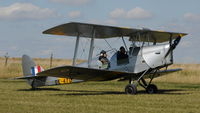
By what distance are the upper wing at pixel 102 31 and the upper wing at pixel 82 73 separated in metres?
1.29

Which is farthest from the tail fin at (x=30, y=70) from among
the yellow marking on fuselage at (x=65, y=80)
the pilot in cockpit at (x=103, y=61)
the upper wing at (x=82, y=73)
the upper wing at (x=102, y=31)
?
the pilot in cockpit at (x=103, y=61)

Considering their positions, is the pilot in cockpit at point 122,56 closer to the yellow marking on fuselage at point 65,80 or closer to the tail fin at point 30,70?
the yellow marking on fuselage at point 65,80

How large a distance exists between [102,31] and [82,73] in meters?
1.73

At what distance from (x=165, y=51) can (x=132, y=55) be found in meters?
1.18

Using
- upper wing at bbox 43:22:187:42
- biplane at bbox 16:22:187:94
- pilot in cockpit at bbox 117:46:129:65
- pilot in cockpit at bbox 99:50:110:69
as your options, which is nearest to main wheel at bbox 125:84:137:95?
biplane at bbox 16:22:187:94

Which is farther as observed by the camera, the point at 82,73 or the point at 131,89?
the point at 82,73

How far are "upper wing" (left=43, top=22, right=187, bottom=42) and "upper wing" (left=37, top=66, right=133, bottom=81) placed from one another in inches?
50.7

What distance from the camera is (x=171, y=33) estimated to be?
1405cm

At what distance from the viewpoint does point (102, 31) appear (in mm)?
14078

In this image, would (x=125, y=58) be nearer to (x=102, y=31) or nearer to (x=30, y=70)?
(x=102, y=31)

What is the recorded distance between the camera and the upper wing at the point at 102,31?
43.1 ft

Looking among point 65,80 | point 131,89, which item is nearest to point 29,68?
point 65,80

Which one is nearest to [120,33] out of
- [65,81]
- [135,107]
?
[65,81]

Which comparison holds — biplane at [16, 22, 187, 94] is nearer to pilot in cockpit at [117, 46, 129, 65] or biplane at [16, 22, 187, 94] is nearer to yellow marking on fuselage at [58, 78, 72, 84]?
pilot in cockpit at [117, 46, 129, 65]
